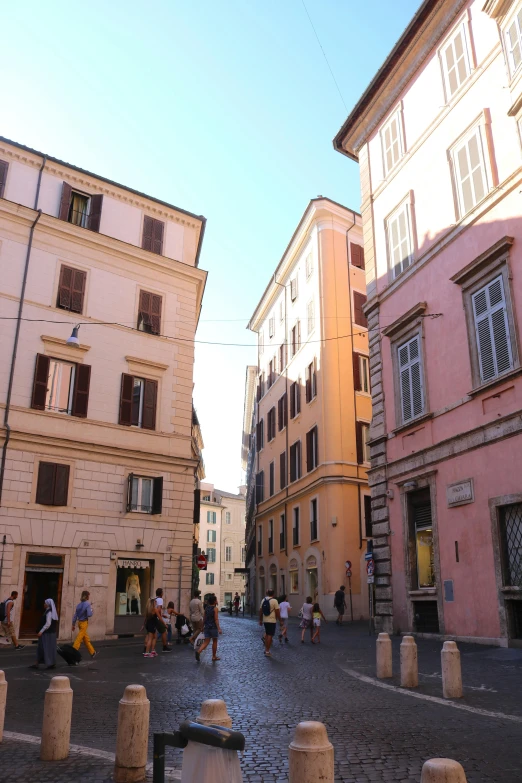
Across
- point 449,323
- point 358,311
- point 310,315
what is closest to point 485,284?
point 449,323

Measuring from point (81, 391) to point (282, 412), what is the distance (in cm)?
1887

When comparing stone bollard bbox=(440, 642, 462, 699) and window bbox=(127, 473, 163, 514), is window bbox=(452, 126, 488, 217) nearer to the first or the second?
stone bollard bbox=(440, 642, 462, 699)


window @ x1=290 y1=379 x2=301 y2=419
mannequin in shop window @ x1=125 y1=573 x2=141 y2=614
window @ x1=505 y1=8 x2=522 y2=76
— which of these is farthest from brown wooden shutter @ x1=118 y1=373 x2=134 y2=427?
window @ x1=505 y1=8 x2=522 y2=76

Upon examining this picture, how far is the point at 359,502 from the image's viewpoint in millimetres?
30250

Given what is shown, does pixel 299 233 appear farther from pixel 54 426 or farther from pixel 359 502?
pixel 54 426

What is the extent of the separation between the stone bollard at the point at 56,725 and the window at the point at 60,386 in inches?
622

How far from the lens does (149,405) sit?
2312 cm

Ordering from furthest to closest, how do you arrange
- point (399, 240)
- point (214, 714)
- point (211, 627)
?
point (399, 240)
point (211, 627)
point (214, 714)

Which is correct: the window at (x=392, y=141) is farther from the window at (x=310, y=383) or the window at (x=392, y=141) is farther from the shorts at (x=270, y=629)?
the shorts at (x=270, y=629)

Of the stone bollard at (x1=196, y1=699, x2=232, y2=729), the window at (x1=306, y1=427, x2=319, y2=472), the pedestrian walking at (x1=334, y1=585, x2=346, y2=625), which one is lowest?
the stone bollard at (x1=196, y1=699, x2=232, y2=729)

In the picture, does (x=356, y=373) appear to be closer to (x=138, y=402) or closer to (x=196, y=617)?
(x=138, y=402)

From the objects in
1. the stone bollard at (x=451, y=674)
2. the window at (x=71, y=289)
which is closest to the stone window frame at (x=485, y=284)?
the stone bollard at (x=451, y=674)

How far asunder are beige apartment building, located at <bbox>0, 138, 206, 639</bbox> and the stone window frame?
1124 cm

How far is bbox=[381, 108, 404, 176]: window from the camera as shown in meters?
19.9
